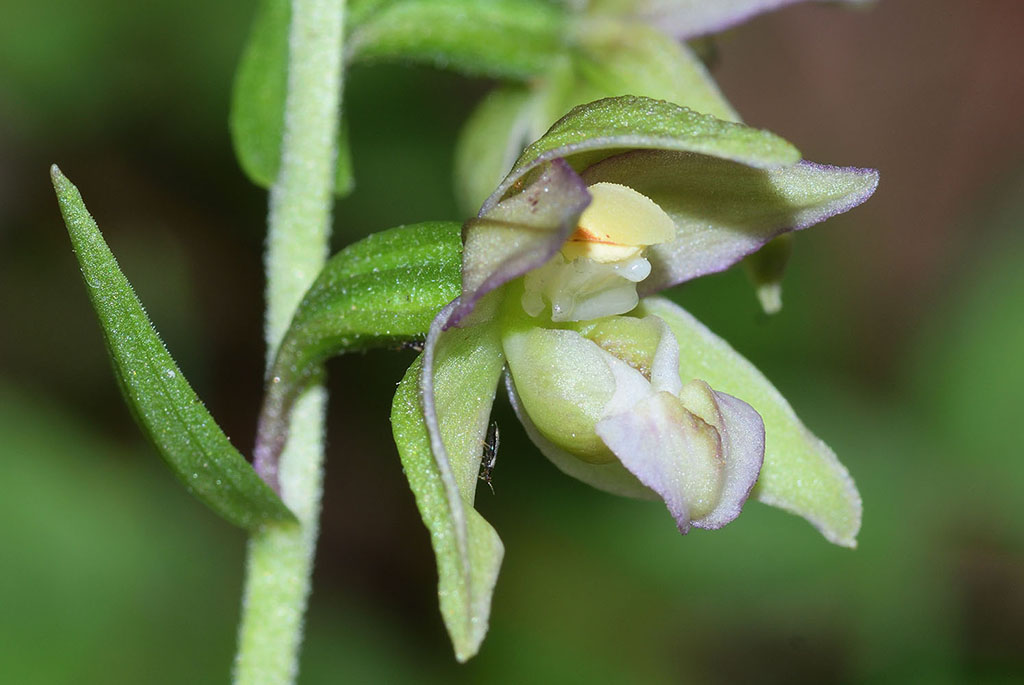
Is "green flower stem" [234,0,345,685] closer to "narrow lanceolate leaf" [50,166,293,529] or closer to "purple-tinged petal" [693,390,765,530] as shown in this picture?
"narrow lanceolate leaf" [50,166,293,529]

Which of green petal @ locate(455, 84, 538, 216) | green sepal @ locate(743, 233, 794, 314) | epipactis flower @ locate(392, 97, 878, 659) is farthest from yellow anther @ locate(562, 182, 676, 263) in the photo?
green petal @ locate(455, 84, 538, 216)

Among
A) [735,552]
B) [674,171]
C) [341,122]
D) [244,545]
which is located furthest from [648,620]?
[674,171]

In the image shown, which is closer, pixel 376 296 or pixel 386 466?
pixel 376 296

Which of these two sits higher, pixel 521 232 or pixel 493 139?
pixel 493 139

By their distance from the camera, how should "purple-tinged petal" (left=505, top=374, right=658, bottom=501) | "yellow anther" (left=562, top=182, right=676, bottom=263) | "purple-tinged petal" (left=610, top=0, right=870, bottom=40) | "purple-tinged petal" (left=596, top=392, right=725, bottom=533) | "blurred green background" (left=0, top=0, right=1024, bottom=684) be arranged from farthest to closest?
"blurred green background" (left=0, top=0, right=1024, bottom=684) → "purple-tinged petal" (left=610, top=0, right=870, bottom=40) → "purple-tinged petal" (left=505, top=374, right=658, bottom=501) → "yellow anther" (left=562, top=182, right=676, bottom=263) → "purple-tinged petal" (left=596, top=392, right=725, bottom=533)

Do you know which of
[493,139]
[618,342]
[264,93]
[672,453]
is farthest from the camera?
[493,139]

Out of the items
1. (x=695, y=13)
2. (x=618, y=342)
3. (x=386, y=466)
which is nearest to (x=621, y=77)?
(x=695, y=13)

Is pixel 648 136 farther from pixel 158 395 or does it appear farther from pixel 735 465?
pixel 158 395

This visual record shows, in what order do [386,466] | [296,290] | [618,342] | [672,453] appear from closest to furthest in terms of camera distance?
[672,453]
[618,342]
[296,290]
[386,466]
